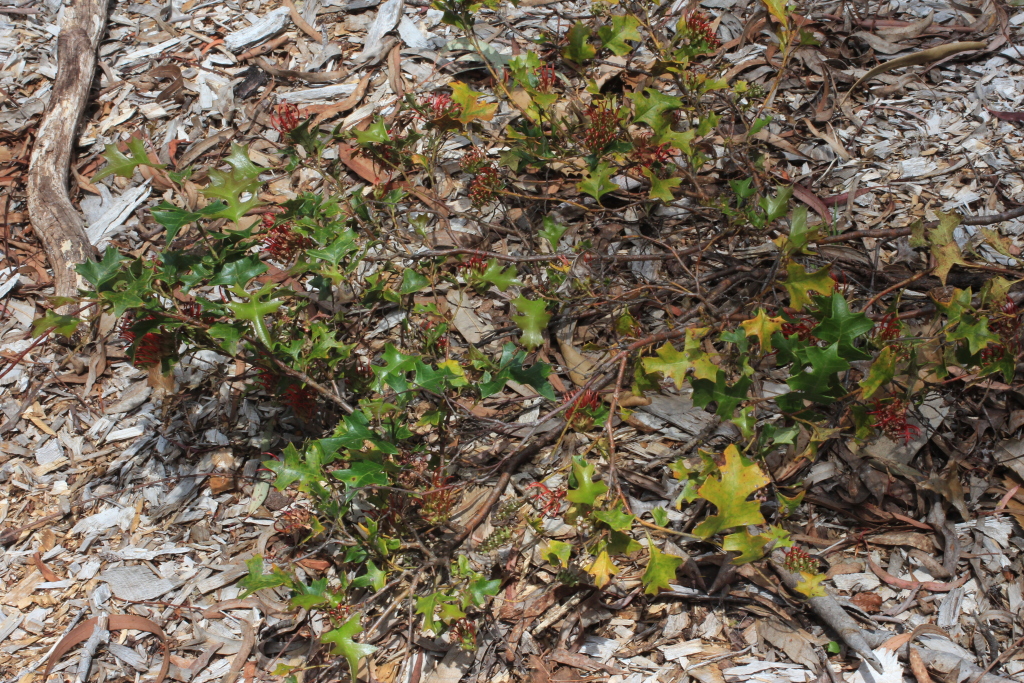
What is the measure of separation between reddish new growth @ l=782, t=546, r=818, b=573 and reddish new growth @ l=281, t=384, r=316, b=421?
4.90 feet

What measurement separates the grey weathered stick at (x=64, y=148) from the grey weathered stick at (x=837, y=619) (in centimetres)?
266

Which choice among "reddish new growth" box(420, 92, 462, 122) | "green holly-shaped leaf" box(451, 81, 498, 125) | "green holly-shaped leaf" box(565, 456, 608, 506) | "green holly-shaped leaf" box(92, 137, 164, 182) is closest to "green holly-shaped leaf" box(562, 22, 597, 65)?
"green holly-shaped leaf" box(451, 81, 498, 125)

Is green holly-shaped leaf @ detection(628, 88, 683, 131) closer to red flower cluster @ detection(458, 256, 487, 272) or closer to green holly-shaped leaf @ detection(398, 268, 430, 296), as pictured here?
red flower cluster @ detection(458, 256, 487, 272)

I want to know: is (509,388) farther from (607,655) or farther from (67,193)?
(67,193)

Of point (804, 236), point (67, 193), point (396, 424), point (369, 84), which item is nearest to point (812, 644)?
point (804, 236)

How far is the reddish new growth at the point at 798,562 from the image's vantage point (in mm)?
1813

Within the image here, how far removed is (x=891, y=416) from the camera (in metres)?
1.92

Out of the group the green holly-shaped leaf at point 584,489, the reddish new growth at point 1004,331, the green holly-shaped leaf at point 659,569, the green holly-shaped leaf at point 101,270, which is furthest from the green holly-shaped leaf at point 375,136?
the reddish new growth at point 1004,331

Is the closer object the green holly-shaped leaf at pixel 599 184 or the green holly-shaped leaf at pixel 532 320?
the green holly-shaped leaf at pixel 532 320

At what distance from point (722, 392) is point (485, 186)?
124 centimetres

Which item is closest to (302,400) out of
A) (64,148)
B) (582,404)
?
(582,404)

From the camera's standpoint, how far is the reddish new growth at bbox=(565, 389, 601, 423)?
2.03 meters

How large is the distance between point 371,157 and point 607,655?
213 cm

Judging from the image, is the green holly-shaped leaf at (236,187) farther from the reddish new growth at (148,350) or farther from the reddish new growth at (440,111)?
the reddish new growth at (440,111)
